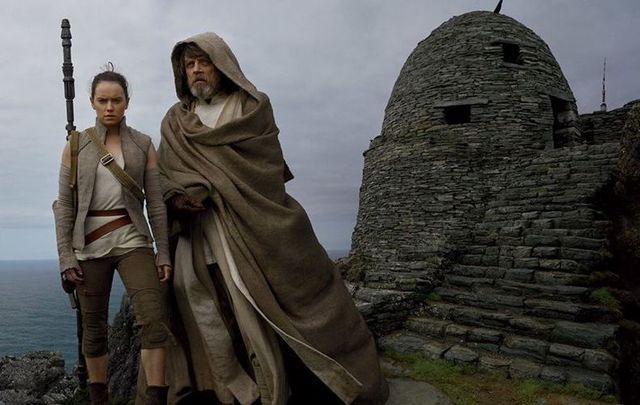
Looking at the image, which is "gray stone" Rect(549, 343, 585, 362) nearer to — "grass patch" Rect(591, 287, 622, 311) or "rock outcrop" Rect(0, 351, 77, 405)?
"grass patch" Rect(591, 287, 622, 311)

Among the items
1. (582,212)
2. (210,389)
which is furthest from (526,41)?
(210,389)

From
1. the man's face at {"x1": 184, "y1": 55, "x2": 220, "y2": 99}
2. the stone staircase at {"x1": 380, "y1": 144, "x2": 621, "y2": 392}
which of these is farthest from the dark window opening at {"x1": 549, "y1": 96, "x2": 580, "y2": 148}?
the man's face at {"x1": 184, "y1": 55, "x2": 220, "y2": 99}

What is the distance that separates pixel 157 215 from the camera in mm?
2459

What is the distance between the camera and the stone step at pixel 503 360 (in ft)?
12.6

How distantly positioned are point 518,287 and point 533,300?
487 millimetres

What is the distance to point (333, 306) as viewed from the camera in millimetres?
2828

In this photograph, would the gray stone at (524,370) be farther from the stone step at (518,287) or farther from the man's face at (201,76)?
the man's face at (201,76)

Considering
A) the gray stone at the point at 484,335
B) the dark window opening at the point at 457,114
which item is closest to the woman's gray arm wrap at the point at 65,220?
the gray stone at the point at 484,335

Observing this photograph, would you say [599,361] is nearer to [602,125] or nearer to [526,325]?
[526,325]

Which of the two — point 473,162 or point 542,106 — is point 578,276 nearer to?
point 473,162

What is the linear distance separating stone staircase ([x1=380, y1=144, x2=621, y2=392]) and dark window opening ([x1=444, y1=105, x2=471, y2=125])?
4685 mm

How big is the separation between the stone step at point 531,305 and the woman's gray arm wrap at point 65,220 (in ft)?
16.5

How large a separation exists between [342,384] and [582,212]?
22.3ft

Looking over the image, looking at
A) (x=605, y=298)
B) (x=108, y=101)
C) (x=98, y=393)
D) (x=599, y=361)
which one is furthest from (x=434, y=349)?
(x=108, y=101)
